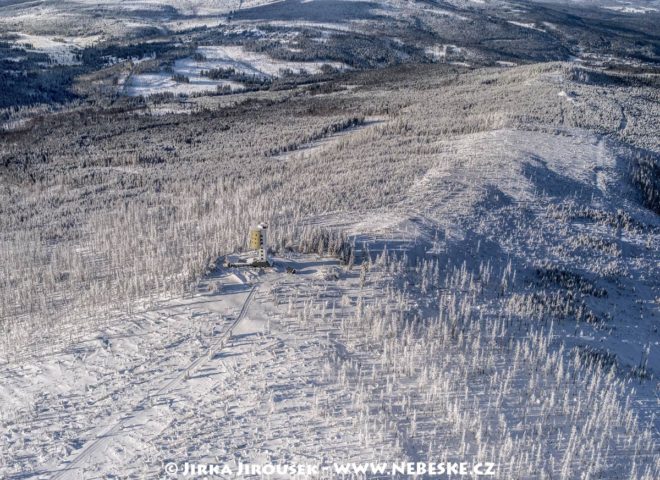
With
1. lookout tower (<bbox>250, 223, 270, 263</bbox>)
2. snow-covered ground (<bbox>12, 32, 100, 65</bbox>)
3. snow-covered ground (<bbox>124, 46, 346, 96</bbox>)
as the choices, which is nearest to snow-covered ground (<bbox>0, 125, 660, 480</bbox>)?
lookout tower (<bbox>250, 223, 270, 263</bbox>)

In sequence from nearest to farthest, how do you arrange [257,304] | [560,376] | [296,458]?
[296,458] < [560,376] < [257,304]

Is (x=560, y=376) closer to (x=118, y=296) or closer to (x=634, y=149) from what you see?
(x=118, y=296)

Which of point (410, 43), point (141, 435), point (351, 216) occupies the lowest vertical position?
point (141, 435)

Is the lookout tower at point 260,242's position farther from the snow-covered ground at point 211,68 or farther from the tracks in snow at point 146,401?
the snow-covered ground at point 211,68

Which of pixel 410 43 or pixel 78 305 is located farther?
pixel 410 43

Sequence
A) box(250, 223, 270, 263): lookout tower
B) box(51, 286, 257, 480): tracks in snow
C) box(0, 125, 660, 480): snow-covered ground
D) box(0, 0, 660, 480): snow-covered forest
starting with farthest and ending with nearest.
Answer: box(250, 223, 270, 263): lookout tower < box(0, 0, 660, 480): snow-covered forest < box(0, 125, 660, 480): snow-covered ground < box(51, 286, 257, 480): tracks in snow

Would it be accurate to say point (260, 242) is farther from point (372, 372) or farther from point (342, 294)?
point (372, 372)

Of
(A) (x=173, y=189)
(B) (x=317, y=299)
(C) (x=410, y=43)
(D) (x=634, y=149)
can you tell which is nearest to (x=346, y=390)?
(B) (x=317, y=299)

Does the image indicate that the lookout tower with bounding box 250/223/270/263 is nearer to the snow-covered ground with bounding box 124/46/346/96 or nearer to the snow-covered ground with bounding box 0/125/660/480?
the snow-covered ground with bounding box 0/125/660/480
